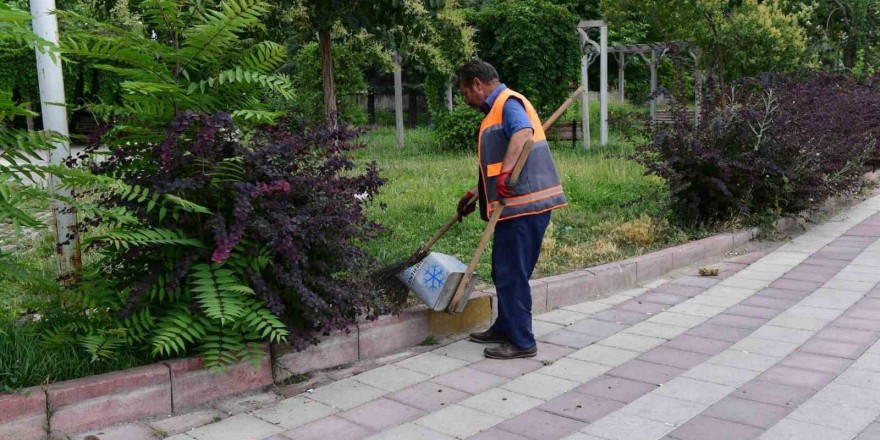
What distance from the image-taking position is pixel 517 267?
4.94 meters

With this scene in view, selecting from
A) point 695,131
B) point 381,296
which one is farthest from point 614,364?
point 695,131

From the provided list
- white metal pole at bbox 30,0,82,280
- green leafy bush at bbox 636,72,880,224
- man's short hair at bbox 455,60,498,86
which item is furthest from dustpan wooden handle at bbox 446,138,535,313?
green leafy bush at bbox 636,72,880,224

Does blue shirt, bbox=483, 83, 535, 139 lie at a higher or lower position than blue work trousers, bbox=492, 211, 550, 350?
higher

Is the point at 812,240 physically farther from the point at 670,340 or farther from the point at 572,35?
the point at 572,35

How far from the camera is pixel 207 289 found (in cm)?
403

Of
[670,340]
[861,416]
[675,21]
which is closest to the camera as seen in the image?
[861,416]

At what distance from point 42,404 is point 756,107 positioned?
7662 mm

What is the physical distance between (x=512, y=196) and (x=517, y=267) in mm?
444

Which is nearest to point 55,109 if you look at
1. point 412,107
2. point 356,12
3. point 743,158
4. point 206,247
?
point 206,247

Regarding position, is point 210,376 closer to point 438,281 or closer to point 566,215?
point 438,281

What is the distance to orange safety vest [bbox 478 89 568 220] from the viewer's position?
191 inches

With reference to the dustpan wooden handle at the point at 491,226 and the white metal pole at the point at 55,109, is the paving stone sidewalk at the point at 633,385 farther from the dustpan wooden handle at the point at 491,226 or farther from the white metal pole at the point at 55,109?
the white metal pole at the point at 55,109

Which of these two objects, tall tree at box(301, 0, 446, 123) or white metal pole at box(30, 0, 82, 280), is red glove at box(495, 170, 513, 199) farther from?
tall tree at box(301, 0, 446, 123)

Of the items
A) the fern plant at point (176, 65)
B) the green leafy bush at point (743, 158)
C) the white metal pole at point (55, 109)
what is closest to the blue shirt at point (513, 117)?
the fern plant at point (176, 65)
